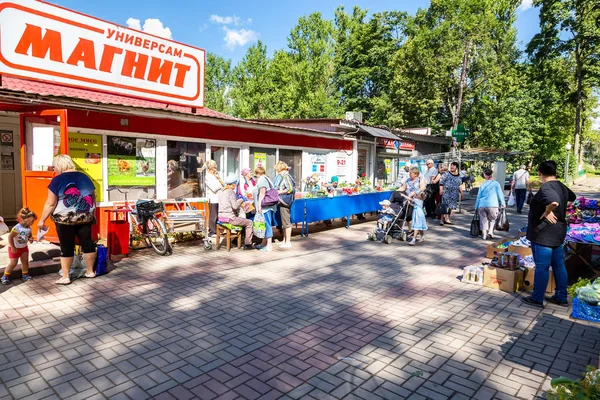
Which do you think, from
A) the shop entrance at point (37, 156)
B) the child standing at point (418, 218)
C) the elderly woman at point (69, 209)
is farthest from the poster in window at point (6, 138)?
the child standing at point (418, 218)

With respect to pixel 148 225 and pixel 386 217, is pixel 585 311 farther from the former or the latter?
pixel 148 225

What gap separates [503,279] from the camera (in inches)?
254

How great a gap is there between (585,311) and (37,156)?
32.2 ft

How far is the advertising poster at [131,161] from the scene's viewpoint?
9.18 metres

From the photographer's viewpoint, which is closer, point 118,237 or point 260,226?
point 118,237

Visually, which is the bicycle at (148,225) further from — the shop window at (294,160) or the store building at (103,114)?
the shop window at (294,160)

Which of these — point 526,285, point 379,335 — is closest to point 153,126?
point 379,335

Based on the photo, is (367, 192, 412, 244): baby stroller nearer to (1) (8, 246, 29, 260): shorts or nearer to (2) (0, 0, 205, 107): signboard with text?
(2) (0, 0, 205, 107): signboard with text

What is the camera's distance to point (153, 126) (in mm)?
9719

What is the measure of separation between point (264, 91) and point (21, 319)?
118 feet

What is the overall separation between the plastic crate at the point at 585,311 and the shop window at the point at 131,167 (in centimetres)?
881

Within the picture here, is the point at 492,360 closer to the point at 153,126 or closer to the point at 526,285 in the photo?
the point at 526,285

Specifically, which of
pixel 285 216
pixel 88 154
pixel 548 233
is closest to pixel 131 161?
pixel 88 154

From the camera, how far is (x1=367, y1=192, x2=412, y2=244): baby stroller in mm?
9912
